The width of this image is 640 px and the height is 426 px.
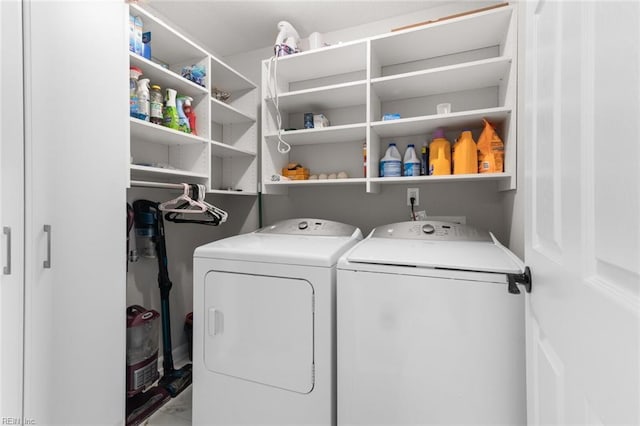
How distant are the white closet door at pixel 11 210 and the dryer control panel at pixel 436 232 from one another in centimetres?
176

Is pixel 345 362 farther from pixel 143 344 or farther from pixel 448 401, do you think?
pixel 143 344

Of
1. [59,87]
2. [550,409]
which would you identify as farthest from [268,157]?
[550,409]

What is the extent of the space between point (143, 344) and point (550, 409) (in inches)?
80.6

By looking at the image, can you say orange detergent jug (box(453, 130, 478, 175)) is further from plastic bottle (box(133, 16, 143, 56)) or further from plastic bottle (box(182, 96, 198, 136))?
plastic bottle (box(133, 16, 143, 56))

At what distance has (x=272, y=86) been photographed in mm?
2344

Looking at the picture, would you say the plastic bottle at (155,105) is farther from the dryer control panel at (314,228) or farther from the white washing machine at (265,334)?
the dryer control panel at (314,228)

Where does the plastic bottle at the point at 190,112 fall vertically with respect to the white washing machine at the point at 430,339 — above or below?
above

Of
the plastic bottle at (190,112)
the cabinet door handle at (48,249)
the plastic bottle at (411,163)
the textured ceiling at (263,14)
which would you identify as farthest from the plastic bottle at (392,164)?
the cabinet door handle at (48,249)

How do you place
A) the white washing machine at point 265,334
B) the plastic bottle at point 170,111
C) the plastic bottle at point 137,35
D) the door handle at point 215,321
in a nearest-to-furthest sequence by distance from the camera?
the white washing machine at point 265,334, the door handle at point 215,321, the plastic bottle at point 137,35, the plastic bottle at point 170,111

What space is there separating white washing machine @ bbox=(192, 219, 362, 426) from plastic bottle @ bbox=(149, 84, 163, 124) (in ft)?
2.83

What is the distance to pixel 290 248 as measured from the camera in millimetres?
1546

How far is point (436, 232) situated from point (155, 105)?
1867mm

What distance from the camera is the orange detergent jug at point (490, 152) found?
182 centimetres

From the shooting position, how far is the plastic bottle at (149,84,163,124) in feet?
5.76
